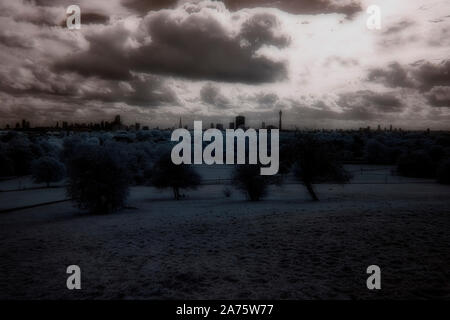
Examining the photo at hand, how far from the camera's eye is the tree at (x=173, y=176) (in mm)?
41656

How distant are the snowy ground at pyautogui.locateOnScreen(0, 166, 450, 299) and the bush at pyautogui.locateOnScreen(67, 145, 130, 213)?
280 inches

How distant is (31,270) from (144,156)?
231ft

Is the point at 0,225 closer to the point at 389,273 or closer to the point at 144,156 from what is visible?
the point at 389,273

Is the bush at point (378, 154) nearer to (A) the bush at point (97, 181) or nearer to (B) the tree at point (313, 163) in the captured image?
(B) the tree at point (313, 163)

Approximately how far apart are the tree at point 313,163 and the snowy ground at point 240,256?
37.5 ft

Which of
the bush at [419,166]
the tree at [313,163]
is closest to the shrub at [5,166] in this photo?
the tree at [313,163]

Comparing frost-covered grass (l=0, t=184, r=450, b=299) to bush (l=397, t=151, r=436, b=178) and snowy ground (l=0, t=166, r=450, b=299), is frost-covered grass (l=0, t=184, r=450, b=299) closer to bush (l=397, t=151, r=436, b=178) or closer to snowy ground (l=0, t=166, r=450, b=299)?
snowy ground (l=0, t=166, r=450, b=299)

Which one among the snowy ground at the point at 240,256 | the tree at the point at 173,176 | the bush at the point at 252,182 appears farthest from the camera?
the tree at the point at 173,176

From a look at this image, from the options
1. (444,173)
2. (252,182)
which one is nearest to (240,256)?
(252,182)

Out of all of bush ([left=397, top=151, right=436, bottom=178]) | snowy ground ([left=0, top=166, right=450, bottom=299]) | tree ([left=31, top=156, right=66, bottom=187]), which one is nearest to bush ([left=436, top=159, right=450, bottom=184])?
bush ([left=397, top=151, right=436, bottom=178])

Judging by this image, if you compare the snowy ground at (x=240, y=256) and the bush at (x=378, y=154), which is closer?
the snowy ground at (x=240, y=256)

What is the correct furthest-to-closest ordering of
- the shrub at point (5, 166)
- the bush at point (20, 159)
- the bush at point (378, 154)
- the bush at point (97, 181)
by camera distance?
the bush at point (378, 154)
the bush at point (20, 159)
the shrub at point (5, 166)
the bush at point (97, 181)

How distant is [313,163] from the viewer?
34219mm
